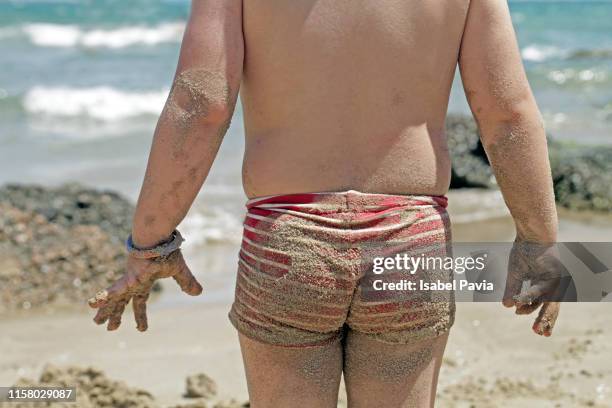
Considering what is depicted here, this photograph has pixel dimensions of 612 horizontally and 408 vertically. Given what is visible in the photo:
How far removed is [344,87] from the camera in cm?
174

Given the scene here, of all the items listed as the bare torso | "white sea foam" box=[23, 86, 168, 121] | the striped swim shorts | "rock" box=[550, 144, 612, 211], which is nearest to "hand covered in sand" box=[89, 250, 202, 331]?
the striped swim shorts

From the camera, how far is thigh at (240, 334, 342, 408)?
180 centimetres

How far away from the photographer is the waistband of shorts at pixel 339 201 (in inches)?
68.4

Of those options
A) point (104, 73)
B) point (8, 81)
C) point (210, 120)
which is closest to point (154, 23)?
point (104, 73)

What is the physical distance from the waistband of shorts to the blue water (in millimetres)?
6043

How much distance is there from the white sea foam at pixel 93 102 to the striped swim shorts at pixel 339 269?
1160 cm

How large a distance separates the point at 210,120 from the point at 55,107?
1242 cm

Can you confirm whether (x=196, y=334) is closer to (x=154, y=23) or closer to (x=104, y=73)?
(x=104, y=73)

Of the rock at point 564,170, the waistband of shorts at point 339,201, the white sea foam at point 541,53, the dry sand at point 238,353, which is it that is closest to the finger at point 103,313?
the waistband of shorts at point 339,201

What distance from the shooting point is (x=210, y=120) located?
1770 mm

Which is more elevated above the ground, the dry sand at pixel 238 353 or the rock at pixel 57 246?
the dry sand at pixel 238 353

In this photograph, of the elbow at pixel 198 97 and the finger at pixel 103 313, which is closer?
the elbow at pixel 198 97

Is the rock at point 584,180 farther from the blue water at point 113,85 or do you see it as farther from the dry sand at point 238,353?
the blue water at point 113,85

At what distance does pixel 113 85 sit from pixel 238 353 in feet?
40.5
